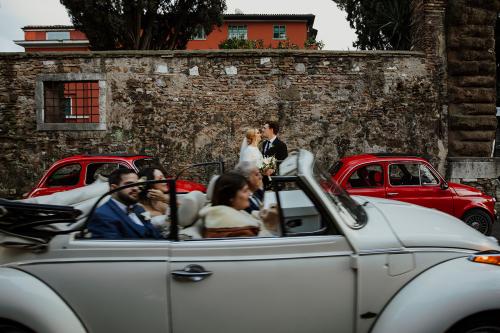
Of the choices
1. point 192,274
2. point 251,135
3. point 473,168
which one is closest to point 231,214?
point 192,274

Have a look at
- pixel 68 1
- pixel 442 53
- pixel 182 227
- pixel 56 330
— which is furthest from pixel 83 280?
pixel 68 1

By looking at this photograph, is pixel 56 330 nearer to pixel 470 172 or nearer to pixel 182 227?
pixel 182 227

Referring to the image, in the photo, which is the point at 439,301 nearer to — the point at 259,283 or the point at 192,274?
the point at 259,283

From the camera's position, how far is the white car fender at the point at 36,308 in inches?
94.0

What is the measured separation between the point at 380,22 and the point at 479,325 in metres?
26.6

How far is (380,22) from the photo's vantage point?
26328 millimetres

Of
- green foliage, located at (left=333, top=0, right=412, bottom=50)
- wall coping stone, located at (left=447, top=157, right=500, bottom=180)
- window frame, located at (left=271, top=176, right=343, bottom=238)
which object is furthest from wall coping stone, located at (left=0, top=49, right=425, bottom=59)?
green foliage, located at (left=333, top=0, right=412, bottom=50)

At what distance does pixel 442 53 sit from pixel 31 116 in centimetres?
1064

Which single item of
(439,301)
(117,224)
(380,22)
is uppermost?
(380,22)

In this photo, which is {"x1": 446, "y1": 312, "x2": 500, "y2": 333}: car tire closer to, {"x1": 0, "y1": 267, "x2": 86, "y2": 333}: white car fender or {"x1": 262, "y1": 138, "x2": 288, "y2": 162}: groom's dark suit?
{"x1": 0, "y1": 267, "x2": 86, "y2": 333}: white car fender

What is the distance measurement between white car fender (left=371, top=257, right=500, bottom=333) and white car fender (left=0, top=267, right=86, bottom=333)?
168 cm

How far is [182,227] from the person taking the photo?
2.73 m

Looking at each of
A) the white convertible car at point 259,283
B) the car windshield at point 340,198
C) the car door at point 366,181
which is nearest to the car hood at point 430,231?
the white convertible car at point 259,283

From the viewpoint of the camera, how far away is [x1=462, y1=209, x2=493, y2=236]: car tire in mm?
7293
